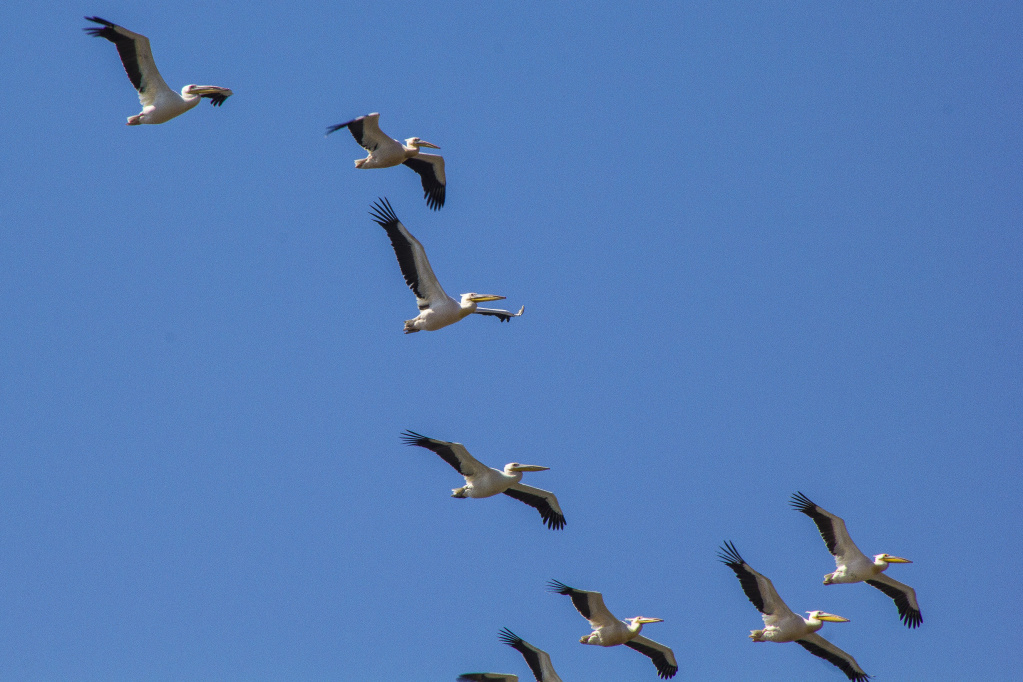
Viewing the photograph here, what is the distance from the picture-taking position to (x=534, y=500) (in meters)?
22.8

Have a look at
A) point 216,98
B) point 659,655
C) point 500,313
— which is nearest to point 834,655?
point 659,655

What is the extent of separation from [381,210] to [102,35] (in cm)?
458

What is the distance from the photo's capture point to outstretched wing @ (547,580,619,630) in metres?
21.8

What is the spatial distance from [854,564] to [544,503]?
17.8ft

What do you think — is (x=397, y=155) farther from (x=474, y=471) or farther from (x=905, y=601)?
(x=905, y=601)

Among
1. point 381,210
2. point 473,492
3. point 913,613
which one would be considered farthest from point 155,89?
point 913,613

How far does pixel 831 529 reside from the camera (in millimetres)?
23375

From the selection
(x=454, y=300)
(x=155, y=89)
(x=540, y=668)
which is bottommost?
(x=540, y=668)

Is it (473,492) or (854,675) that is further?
(854,675)

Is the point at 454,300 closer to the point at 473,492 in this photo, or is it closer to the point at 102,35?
the point at 473,492

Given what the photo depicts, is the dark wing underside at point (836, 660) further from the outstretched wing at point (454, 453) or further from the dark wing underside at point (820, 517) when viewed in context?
the outstretched wing at point (454, 453)

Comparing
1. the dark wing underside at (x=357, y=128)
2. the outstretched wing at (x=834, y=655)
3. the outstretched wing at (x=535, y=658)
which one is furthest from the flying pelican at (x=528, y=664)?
the dark wing underside at (x=357, y=128)

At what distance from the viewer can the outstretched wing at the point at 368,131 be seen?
20719 millimetres

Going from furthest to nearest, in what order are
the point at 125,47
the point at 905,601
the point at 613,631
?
the point at 905,601
the point at 613,631
the point at 125,47
